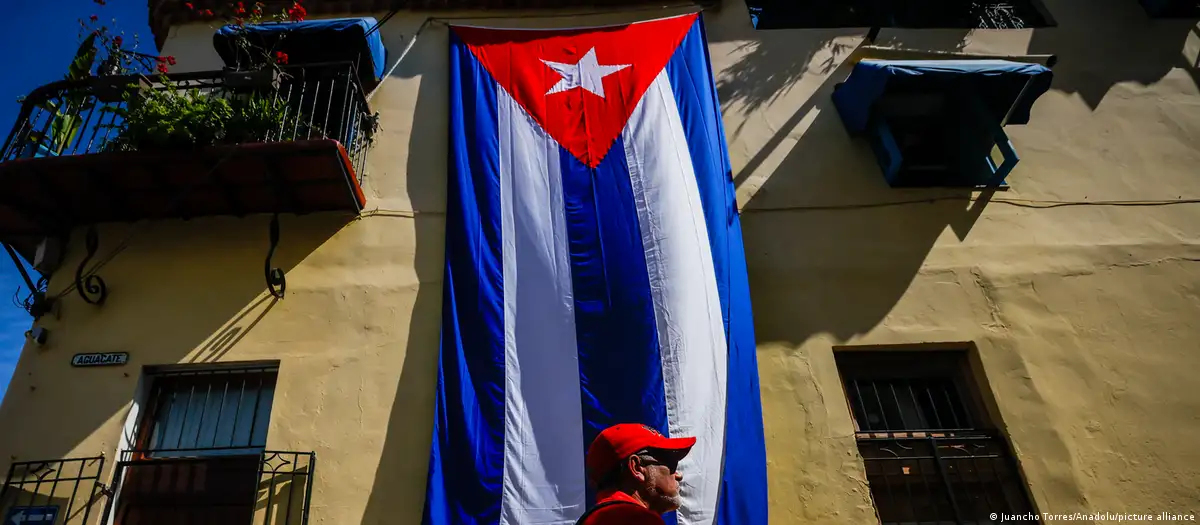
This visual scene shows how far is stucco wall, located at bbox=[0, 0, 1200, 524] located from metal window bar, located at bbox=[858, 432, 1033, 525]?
6.3 inches

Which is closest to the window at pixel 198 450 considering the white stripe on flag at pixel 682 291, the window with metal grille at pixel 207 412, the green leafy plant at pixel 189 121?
the window with metal grille at pixel 207 412

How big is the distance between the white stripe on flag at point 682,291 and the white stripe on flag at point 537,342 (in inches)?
26.1

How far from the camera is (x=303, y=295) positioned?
616cm

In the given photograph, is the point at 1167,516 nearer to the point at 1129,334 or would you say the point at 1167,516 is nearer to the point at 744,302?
the point at 1129,334

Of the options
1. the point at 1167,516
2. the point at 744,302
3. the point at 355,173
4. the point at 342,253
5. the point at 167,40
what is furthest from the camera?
the point at 167,40

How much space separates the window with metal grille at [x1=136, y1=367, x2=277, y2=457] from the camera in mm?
5613

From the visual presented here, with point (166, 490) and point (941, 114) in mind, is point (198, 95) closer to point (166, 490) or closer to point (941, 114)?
point (166, 490)

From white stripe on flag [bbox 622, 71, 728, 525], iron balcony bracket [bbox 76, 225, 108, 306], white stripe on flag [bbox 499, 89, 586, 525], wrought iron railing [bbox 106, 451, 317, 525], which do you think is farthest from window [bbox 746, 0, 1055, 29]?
iron balcony bracket [bbox 76, 225, 108, 306]

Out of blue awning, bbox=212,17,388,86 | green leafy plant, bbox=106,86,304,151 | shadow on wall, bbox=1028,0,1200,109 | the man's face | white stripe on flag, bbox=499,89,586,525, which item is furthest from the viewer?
shadow on wall, bbox=1028,0,1200,109

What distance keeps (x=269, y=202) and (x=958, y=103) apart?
20.6 ft

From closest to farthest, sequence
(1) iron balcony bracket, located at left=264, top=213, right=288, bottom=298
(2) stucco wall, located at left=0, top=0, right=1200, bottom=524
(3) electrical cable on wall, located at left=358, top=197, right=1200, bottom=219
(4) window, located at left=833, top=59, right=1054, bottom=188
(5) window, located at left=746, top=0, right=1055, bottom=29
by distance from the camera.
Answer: (2) stucco wall, located at left=0, top=0, right=1200, bottom=524 → (1) iron balcony bracket, located at left=264, top=213, right=288, bottom=298 → (3) electrical cable on wall, located at left=358, top=197, right=1200, bottom=219 → (4) window, located at left=833, top=59, right=1054, bottom=188 → (5) window, located at left=746, top=0, right=1055, bottom=29

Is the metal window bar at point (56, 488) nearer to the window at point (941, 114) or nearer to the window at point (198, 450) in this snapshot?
the window at point (198, 450)

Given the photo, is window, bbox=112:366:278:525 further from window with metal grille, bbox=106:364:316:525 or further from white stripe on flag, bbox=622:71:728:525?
white stripe on flag, bbox=622:71:728:525

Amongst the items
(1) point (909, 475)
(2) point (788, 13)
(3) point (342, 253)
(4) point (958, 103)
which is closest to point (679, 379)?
(1) point (909, 475)
